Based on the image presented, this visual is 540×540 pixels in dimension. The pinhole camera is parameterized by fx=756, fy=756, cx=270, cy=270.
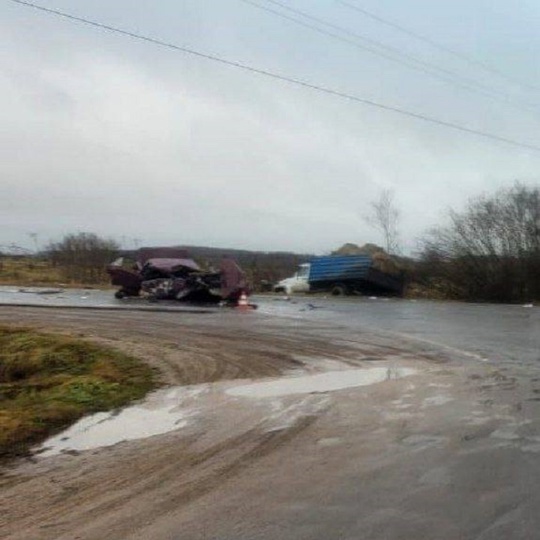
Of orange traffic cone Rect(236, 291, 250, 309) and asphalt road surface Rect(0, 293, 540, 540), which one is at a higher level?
orange traffic cone Rect(236, 291, 250, 309)

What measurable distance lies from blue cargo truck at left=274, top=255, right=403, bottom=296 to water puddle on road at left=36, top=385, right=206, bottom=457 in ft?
102

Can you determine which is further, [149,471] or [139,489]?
[149,471]

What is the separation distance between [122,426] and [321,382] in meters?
3.39

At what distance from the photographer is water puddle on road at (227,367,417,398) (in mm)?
9422

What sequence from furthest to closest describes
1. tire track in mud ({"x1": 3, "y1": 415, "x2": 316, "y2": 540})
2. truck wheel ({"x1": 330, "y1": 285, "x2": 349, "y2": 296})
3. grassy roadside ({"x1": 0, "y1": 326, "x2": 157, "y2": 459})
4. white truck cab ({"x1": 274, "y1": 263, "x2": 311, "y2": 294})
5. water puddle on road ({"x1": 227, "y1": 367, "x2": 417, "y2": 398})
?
white truck cab ({"x1": 274, "y1": 263, "x2": 311, "y2": 294}) → truck wheel ({"x1": 330, "y1": 285, "x2": 349, "y2": 296}) → water puddle on road ({"x1": 227, "y1": 367, "x2": 417, "y2": 398}) → grassy roadside ({"x1": 0, "y1": 326, "x2": 157, "y2": 459}) → tire track in mud ({"x1": 3, "y1": 415, "x2": 316, "y2": 540})

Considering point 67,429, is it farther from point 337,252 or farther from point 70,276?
point 70,276

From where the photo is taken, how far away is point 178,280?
30.5m

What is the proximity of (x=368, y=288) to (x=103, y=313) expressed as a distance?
20.1 metres

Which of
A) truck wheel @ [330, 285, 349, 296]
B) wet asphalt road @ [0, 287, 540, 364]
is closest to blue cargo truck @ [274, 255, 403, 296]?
truck wheel @ [330, 285, 349, 296]

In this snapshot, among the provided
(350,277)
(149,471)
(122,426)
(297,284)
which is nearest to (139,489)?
(149,471)

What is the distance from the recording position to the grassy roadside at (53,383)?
24.2 ft

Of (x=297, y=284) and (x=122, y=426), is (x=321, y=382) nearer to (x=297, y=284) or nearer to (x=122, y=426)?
(x=122, y=426)

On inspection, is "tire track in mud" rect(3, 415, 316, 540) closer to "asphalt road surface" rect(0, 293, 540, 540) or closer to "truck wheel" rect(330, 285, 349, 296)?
"asphalt road surface" rect(0, 293, 540, 540)

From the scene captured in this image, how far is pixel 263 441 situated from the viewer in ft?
22.6
